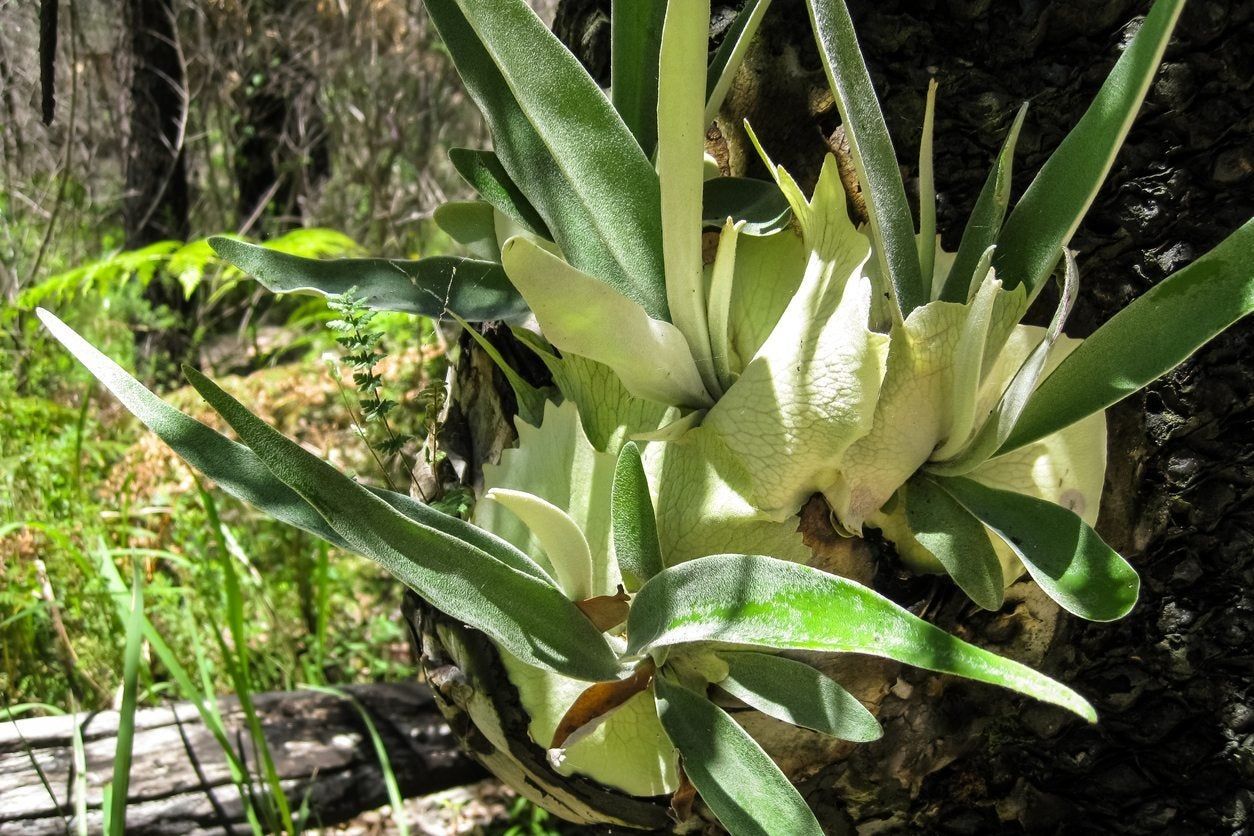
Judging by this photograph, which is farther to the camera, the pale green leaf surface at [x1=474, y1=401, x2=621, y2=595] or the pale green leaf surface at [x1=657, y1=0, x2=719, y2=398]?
the pale green leaf surface at [x1=474, y1=401, x2=621, y2=595]

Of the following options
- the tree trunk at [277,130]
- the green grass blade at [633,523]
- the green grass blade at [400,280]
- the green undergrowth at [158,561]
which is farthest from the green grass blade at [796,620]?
the tree trunk at [277,130]

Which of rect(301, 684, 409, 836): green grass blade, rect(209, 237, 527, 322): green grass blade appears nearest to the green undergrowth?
rect(301, 684, 409, 836): green grass blade

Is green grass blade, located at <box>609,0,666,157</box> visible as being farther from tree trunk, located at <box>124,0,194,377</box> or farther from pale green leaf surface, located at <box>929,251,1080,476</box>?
tree trunk, located at <box>124,0,194,377</box>

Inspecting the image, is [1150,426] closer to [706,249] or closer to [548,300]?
[706,249]

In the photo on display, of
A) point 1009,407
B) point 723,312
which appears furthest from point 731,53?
point 1009,407

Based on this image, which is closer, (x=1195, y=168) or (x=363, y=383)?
(x=1195, y=168)

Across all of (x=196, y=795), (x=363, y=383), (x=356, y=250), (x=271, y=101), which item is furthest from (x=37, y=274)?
(x=363, y=383)

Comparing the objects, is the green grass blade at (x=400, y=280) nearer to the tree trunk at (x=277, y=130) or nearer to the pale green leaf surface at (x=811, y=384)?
the pale green leaf surface at (x=811, y=384)
